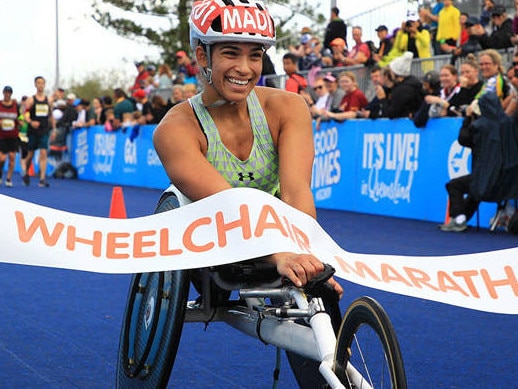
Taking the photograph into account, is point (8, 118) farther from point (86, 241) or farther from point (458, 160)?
point (86, 241)

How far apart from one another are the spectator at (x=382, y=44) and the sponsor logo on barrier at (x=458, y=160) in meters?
5.49

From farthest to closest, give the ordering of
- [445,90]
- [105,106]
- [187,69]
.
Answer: [105,106]
[187,69]
[445,90]

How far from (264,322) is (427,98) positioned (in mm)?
11080

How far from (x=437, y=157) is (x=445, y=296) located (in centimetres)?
1111

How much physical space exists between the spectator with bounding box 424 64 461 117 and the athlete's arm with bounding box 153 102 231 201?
1036 centimetres

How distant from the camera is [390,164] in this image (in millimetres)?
15586

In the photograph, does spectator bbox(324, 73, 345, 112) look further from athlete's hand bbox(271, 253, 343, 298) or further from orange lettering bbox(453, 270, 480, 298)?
athlete's hand bbox(271, 253, 343, 298)

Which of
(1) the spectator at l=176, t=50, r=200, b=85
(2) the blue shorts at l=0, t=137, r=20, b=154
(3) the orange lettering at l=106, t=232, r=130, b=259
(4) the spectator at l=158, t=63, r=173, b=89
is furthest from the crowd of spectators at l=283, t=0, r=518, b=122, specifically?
(3) the orange lettering at l=106, t=232, r=130, b=259

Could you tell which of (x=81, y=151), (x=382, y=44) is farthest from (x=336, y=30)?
(x=81, y=151)

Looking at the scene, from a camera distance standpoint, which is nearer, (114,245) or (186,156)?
(114,245)

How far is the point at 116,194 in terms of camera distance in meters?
11.7

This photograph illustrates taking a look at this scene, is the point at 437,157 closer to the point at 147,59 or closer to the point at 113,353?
the point at 113,353

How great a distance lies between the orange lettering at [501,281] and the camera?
12.1ft

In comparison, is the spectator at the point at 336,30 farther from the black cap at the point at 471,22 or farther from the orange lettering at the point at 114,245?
the orange lettering at the point at 114,245
